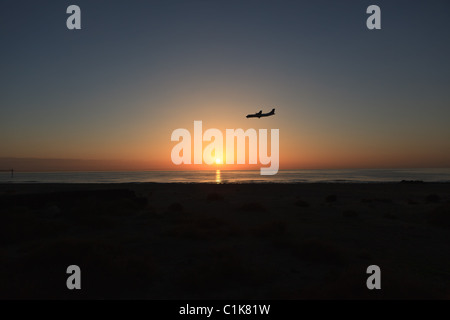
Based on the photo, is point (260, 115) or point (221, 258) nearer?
point (221, 258)

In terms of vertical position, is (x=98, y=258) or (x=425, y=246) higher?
(x=98, y=258)

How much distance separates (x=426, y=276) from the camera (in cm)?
890

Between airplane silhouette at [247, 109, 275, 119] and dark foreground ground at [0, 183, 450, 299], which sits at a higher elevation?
airplane silhouette at [247, 109, 275, 119]

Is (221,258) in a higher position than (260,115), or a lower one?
lower

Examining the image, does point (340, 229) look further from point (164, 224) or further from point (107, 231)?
point (107, 231)

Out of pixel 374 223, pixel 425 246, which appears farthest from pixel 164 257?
pixel 374 223

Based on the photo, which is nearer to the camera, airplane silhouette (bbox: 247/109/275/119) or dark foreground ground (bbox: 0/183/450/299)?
dark foreground ground (bbox: 0/183/450/299)

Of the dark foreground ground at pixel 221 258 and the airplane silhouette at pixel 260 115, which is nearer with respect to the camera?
the dark foreground ground at pixel 221 258

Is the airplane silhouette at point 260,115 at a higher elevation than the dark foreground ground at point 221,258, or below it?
higher

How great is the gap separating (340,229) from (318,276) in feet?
27.3
